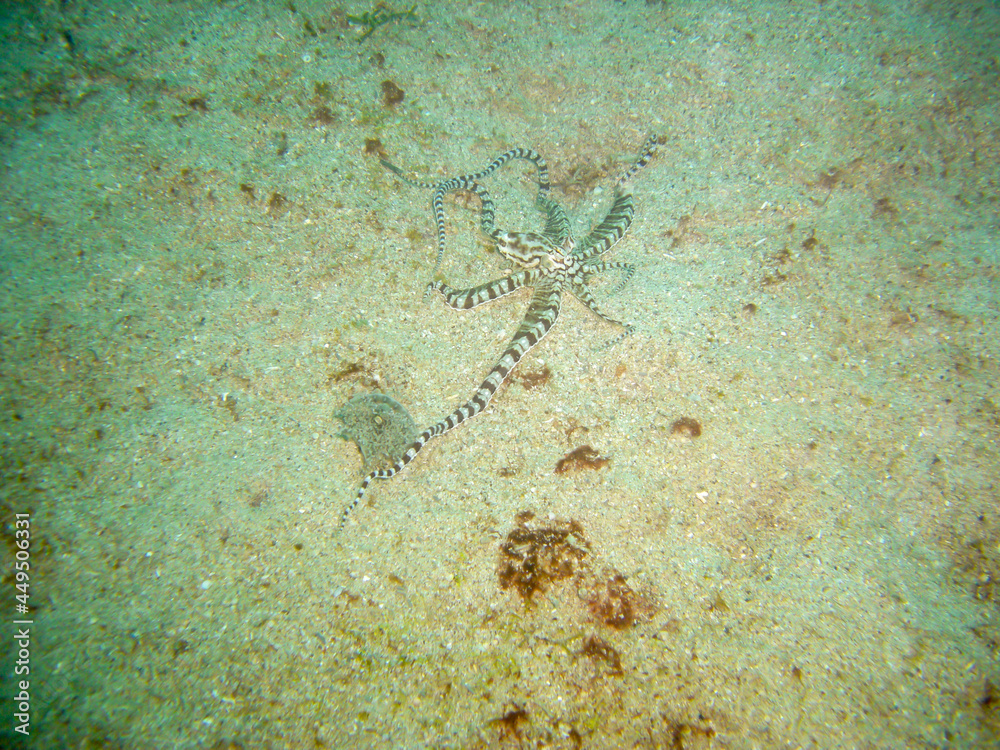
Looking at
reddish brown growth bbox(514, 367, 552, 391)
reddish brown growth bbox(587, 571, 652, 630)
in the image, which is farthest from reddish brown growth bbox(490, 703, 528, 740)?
reddish brown growth bbox(514, 367, 552, 391)

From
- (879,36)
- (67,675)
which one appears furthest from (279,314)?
(879,36)

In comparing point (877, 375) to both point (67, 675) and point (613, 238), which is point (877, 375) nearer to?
point (613, 238)

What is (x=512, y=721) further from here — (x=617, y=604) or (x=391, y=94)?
(x=391, y=94)

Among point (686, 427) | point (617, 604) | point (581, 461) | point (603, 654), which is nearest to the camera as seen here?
point (603, 654)

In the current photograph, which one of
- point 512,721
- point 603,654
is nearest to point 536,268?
point 603,654

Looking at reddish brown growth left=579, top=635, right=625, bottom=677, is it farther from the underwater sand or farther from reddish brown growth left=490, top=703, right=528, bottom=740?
reddish brown growth left=490, top=703, right=528, bottom=740
